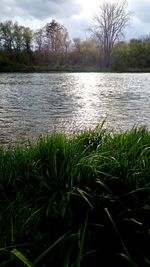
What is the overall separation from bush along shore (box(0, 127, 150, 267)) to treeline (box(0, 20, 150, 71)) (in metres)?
58.4

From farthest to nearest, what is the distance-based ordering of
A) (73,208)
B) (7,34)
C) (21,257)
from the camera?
(7,34) < (73,208) < (21,257)

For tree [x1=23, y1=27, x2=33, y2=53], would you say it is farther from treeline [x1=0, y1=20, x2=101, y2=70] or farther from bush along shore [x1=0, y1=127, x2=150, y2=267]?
bush along shore [x1=0, y1=127, x2=150, y2=267]

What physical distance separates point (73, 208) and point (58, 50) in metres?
79.3

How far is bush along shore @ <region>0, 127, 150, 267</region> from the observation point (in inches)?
80.7

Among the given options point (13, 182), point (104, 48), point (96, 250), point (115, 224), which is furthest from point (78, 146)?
point (104, 48)

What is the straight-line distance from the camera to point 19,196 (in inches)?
106

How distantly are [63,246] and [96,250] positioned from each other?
0.24 meters

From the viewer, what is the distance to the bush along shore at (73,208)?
6.72ft

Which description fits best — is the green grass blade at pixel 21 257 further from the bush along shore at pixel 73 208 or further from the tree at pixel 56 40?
the tree at pixel 56 40

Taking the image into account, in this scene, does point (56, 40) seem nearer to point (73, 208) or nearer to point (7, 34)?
point (7, 34)

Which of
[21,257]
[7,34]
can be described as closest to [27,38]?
[7,34]

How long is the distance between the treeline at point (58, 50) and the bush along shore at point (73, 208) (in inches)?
2298

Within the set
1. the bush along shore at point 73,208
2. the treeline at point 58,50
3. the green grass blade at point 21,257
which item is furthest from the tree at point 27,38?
the green grass blade at point 21,257

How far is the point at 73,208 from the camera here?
8.27 feet
